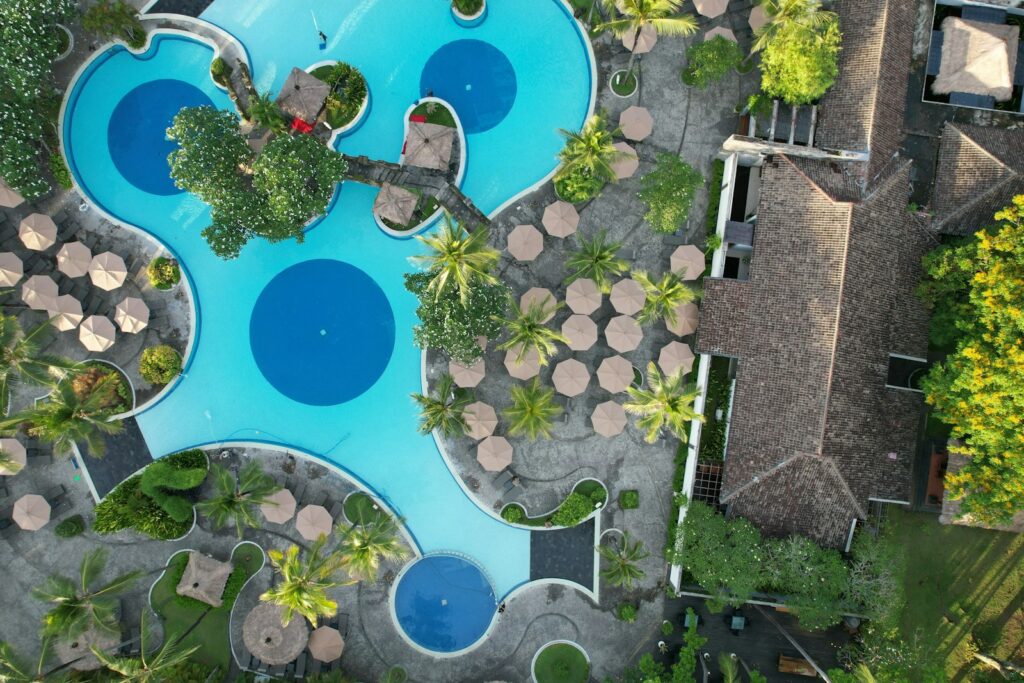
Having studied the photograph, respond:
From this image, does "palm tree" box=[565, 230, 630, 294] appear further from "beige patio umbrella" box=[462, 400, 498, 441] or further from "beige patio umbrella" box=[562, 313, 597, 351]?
"beige patio umbrella" box=[462, 400, 498, 441]

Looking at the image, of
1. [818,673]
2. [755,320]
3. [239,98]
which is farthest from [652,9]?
[818,673]

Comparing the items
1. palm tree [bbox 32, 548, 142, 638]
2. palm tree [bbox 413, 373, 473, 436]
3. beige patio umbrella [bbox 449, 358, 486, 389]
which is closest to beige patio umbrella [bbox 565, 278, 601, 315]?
beige patio umbrella [bbox 449, 358, 486, 389]

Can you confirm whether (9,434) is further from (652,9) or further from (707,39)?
(707,39)

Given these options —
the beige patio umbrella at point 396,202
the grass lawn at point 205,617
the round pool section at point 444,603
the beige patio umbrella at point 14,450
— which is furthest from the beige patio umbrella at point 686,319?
the beige patio umbrella at point 14,450

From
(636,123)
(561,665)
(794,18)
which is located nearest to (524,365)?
(636,123)

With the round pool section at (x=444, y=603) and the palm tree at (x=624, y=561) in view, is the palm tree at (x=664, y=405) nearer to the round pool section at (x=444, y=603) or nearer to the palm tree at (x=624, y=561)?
the palm tree at (x=624, y=561)

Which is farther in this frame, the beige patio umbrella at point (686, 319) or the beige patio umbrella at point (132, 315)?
the beige patio umbrella at point (686, 319)
